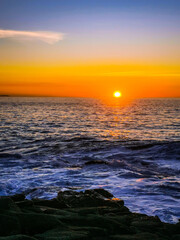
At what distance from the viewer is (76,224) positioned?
19.2 feet

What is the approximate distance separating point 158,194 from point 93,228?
474cm

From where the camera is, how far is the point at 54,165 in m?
14.5

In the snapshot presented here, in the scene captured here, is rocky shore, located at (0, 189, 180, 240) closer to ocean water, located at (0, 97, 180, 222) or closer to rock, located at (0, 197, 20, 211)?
rock, located at (0, 197, 20, 211)

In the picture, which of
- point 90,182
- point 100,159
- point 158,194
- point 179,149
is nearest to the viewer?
point 158,194

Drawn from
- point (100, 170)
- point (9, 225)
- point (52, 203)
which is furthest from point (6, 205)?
point (100, 170)

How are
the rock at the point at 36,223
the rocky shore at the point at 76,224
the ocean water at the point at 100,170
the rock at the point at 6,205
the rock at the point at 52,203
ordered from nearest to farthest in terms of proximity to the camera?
1. the rocky shore at the point at 76,224
2. the rock at the point at 36,223
3. the rock at the point at 6,205
4. the rock at the point at 52,203
5. the ocean water at the point at 100,170

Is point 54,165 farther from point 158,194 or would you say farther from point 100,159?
point 158,194

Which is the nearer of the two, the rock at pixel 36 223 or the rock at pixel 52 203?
the rock at pixel 36 223

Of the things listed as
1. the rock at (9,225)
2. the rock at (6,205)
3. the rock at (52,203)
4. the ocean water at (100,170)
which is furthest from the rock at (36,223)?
the ocean water at (100,170)

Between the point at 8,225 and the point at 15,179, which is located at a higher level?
the point at 8,225

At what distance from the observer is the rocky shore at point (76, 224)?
520 cm

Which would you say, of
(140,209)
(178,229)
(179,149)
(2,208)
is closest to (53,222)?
(2,208)

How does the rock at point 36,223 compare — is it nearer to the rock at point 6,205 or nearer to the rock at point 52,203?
the rock at point 6,205

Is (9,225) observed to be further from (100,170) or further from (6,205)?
(100,170)
